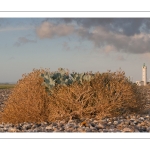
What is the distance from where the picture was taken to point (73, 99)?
931cm

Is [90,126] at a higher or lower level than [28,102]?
lower

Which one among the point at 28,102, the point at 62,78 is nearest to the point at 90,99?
the point at 62,78

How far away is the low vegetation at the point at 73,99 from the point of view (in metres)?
9.35

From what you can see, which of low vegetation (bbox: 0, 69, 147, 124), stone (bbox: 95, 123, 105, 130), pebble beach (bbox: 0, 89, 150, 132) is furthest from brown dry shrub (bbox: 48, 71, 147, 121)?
stone (bbox: 95, 123, 105, 130)

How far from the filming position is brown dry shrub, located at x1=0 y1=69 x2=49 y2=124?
9750mm

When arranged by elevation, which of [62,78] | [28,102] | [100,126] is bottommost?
[100,126]

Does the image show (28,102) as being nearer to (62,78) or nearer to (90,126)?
(62,78)

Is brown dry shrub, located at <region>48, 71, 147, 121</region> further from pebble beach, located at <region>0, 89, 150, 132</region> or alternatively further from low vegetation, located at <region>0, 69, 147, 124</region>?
pebble beach, located at <region>0, 89, 150, 132</region>

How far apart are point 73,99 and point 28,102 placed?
128cm

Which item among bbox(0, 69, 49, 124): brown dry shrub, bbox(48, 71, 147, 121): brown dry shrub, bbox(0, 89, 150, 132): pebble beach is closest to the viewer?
bbox(0, 89, 150, 132): pebble beach

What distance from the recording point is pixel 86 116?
9406mm
